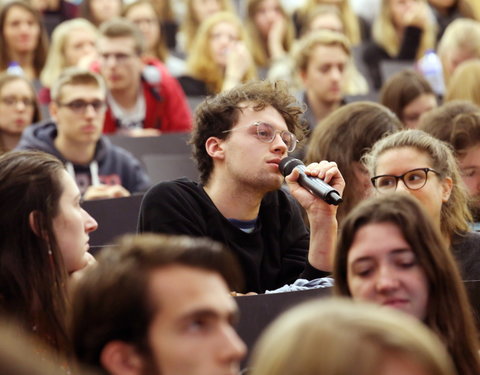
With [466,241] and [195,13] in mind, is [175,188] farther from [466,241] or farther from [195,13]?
[195,13]

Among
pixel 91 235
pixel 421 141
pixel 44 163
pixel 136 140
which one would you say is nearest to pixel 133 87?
pixel 136 140

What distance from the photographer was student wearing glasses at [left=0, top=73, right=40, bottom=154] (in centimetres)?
560

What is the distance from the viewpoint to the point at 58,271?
2.59 m

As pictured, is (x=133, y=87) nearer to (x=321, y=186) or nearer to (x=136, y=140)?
(x=136, y=140)

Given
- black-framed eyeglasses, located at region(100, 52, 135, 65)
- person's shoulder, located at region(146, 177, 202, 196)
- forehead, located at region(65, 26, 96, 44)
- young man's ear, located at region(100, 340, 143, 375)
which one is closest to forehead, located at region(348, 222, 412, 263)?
young man's ear, located at region(100, 340, 143, 375)

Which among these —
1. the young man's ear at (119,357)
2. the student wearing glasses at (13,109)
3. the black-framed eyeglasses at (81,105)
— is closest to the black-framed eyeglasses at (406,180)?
the young man's ear at (119,357)

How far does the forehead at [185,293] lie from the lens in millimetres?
1792

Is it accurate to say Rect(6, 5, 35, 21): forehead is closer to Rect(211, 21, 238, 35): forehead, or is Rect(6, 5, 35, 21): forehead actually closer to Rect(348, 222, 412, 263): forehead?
Rect(211, 21, 238, 35): forehead

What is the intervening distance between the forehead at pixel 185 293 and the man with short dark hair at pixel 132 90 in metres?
4.26

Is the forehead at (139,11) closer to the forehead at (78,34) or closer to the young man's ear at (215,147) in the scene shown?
the forehead at (78,34)

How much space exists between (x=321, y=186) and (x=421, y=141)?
1.70ft

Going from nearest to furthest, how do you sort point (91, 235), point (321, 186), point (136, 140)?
point (321, 186) < point (91, 235) < point (136, 140)

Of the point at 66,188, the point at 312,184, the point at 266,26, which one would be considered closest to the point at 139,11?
the point at 266,26

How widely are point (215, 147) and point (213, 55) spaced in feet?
12.6
